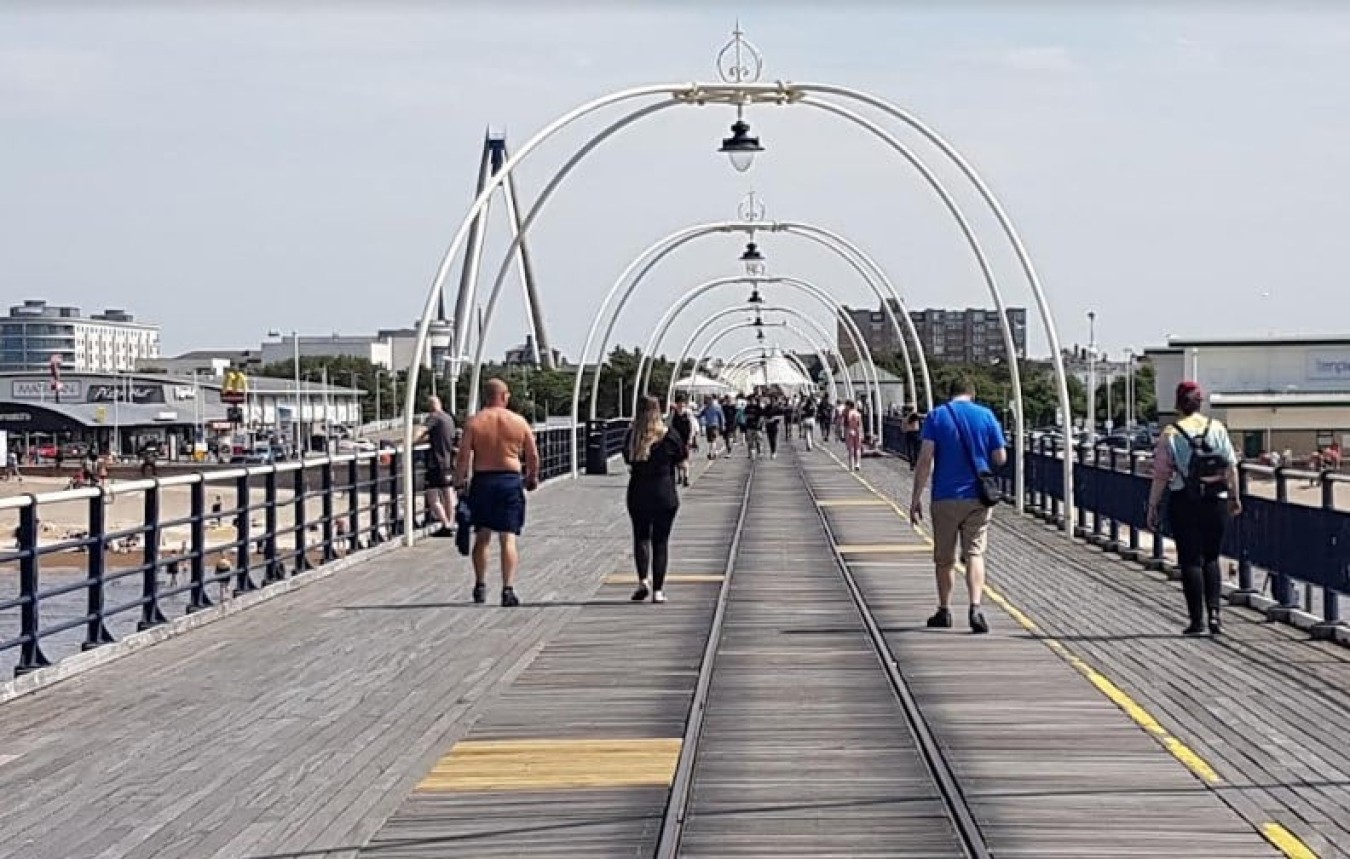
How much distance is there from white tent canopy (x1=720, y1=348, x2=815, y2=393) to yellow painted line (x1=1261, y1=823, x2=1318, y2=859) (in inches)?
3476

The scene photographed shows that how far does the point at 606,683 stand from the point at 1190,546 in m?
4.28

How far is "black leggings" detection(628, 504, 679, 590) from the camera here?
1653 cm

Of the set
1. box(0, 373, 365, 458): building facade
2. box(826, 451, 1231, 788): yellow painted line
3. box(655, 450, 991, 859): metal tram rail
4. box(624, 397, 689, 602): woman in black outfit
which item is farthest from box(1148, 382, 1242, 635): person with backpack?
box(0, 373, 365, 458): building facade

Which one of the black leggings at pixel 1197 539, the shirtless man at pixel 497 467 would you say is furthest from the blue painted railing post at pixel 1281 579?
the shirtless man at pixel 497 467

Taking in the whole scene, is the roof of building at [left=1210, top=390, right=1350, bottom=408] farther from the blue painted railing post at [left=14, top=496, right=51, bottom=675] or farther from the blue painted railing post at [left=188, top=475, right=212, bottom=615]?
the blue painted railing post at [left=14, top=496, right=51, bottom=675]

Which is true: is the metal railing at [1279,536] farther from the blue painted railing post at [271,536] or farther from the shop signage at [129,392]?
the shop signage at [129,392]

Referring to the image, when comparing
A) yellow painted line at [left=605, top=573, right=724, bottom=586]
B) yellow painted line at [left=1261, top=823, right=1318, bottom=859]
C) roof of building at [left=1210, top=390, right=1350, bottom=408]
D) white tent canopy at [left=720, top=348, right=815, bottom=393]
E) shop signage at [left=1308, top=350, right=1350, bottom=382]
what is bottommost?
yellow painted line at [left=1261, top=823, right=1318, bottom=859]

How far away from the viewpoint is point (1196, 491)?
1375 cm

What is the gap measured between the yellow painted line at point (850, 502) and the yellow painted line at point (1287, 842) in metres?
24.7

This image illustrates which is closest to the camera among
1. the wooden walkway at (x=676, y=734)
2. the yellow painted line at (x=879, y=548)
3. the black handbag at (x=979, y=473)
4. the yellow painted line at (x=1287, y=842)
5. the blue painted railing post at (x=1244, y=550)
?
the yellow painted line at (x=1287, y=842)

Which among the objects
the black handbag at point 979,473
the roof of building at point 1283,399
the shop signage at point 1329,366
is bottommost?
the black handbag at point 979,473

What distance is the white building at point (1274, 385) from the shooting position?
52.0 m

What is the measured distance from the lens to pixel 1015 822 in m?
8.12

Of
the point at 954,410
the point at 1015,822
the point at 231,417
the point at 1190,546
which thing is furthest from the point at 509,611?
the point at 231,417
